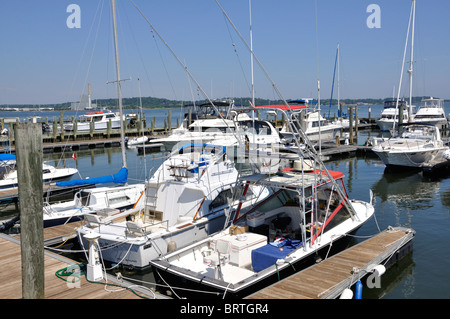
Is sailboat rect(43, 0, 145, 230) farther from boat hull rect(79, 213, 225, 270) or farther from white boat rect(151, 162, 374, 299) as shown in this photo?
white boat rect(151, 162, 374, 299)

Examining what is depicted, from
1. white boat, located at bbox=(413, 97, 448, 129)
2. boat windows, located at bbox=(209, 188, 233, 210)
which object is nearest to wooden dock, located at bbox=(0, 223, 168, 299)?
boat windows, located at bbox=(209, 188, 233, 210)

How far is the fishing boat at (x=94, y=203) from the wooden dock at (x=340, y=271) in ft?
20.8

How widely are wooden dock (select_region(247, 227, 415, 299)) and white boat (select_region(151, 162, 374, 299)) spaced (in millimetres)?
397

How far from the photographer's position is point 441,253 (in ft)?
A: 39.4

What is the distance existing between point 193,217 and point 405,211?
9914 mm

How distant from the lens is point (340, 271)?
29.2 feet

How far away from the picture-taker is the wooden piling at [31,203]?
18.9 ft

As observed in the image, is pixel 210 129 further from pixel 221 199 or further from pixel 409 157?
pixel 221 199

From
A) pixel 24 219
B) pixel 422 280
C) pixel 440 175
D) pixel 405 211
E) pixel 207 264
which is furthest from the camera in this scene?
pixel 440 175

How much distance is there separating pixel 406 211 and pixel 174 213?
10416 millimetres

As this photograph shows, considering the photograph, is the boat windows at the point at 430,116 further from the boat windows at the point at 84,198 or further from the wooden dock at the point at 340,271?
the boat windows at the point at 84,198
